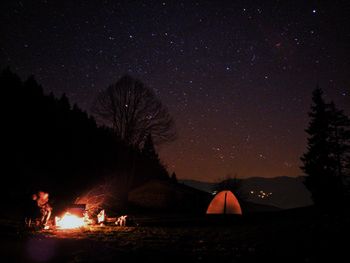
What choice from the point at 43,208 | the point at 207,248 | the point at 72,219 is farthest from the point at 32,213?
the point at 207,248

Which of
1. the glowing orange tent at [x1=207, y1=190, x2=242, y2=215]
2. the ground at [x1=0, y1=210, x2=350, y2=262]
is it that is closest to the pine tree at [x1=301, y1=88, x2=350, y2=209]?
the glowing orange tent at [x1=207, y1=190, x2=242, y2=215]

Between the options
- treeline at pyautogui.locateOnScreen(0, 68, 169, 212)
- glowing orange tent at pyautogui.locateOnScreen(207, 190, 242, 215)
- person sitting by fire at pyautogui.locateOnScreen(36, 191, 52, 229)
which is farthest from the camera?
treeline at pyautogui.locateOnScreen(0, 68, 169, 212)

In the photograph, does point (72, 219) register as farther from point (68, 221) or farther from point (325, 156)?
point (325, 156)

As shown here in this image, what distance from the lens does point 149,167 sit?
209ft

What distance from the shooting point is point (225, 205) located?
20.7m

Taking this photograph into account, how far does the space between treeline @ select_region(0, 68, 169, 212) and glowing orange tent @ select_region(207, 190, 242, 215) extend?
10.2 metres

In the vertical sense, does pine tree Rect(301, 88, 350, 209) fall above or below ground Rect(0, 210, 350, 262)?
above

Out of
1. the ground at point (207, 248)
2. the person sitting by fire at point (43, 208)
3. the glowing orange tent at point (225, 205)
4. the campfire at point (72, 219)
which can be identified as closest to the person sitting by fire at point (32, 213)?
the person sitting by fire at point (43, 208)

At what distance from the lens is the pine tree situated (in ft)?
101

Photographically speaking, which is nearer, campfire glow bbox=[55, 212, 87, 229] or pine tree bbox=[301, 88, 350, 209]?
campfire glow bbox=[55, 212, 87, 229]

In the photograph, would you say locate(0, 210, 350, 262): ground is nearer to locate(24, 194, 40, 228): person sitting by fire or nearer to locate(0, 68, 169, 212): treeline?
locate(24, 194, 40, 228): person sitting by fire

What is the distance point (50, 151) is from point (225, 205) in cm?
2452

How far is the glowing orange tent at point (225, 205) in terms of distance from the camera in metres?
20.5

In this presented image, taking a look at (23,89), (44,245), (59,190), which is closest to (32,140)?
(59,190)
